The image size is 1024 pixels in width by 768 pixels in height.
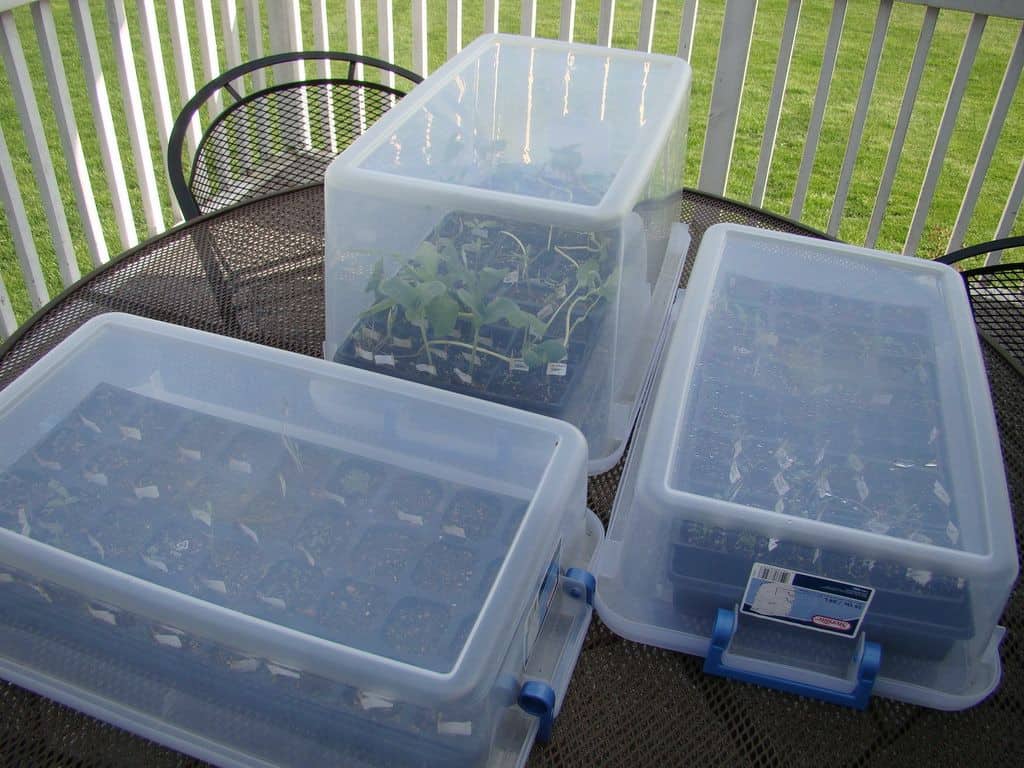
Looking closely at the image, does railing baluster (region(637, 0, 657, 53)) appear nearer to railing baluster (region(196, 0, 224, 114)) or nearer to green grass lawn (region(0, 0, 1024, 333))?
railing baluster (region(196, 0, 224, 114))

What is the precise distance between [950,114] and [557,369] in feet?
5.57

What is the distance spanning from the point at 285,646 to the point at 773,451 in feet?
1.85

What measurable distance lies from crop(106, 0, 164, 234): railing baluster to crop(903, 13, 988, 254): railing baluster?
2132mm

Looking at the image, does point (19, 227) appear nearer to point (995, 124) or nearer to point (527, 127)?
point (527, 127)

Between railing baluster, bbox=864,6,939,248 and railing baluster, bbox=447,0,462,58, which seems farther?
railing baluster, bbox=447,0,462,58

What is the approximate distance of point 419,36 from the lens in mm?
2602

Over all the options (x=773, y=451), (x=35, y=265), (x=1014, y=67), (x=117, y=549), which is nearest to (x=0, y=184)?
(x=35, y=265)

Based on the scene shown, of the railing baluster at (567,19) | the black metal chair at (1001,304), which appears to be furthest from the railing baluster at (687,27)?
the black metal chair at (1001,304)

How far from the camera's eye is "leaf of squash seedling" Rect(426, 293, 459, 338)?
1.12 metres

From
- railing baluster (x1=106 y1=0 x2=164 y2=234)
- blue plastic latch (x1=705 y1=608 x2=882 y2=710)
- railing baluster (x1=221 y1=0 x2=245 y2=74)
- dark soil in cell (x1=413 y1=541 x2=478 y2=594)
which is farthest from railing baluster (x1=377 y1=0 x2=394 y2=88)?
blue plastic latch (x1=705 y1=608 x2=882 y2=710)

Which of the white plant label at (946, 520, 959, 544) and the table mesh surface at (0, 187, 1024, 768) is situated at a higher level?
the white plant label at (946, 520, 959, 544)

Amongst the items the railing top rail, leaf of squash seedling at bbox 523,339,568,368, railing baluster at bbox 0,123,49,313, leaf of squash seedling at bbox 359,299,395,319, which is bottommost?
railing baluster at bbox 0,123,49,313

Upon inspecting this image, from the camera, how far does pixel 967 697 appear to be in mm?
871

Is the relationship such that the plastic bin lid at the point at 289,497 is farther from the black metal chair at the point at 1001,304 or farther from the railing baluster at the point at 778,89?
the railing baluster at the point at 778,89
